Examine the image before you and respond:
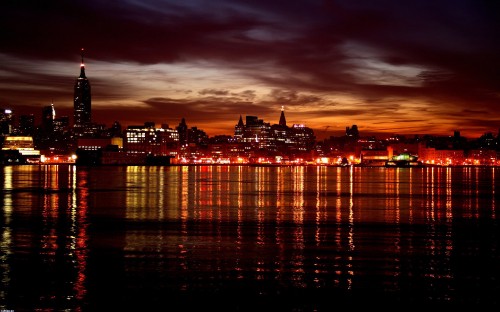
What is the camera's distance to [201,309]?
16875 millimetres

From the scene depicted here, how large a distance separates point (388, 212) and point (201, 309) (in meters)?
30.0

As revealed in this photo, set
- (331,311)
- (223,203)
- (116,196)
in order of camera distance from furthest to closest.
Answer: (116,196) < (223,203) < (331,311)

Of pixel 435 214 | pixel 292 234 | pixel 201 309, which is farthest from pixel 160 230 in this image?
pixel 435 214

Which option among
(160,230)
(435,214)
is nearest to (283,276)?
(160,230)

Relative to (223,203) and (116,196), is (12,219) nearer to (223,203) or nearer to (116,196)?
(223,203)

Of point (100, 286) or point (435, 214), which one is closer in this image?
point (100, 286)

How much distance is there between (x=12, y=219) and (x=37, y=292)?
20845 millimetres

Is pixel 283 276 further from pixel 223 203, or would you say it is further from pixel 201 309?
pixel 223 203

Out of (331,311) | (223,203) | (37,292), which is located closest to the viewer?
(331,311)

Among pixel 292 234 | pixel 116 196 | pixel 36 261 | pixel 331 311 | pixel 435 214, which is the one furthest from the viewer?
pixel 116 196

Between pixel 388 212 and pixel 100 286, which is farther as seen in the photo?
pixel 388 212

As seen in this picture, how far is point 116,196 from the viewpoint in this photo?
6025cm

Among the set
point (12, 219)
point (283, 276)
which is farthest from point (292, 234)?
point (12, 219)

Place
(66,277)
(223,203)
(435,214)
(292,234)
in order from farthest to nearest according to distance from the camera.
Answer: (223,203)
(435,214)
(292,234)
(66,277)
